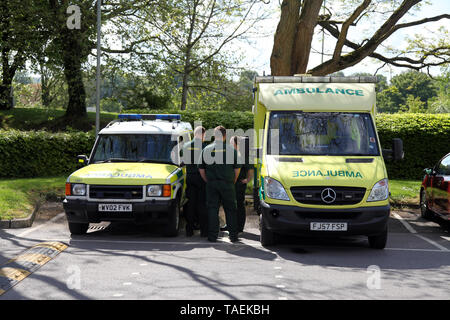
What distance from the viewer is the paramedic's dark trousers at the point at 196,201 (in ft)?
33.0

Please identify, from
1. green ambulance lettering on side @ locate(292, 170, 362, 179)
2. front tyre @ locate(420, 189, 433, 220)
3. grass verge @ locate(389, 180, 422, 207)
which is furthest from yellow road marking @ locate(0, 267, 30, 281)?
grass verge @ locate(389, 180, 422, 207)

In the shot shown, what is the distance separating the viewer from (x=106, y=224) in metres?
11.2

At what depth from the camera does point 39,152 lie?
667 inches

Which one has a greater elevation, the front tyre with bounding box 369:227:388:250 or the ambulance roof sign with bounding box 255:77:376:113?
the ambulance roof sign with bounding box 255:77:376:113

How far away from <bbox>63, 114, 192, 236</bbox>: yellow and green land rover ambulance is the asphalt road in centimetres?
40

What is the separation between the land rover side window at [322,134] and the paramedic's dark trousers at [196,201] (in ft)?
4.95

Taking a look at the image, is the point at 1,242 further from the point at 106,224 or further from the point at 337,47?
the point at 337,47

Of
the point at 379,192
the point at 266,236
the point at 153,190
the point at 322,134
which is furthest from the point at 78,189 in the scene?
the point at 379,192

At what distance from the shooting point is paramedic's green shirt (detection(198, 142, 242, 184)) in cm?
943

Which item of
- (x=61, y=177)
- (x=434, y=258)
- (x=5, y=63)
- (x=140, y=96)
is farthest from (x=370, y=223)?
(x=5, y=63)

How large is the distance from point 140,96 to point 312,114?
1862 centimetres

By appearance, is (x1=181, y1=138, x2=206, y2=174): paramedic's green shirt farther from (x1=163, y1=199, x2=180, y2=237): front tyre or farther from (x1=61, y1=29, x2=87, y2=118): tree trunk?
(x1=61, y1=29, x2=87, y2=118): tree trunk

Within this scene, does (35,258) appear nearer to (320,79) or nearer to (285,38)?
(320,79)

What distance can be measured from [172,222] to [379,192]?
11.2 feet
